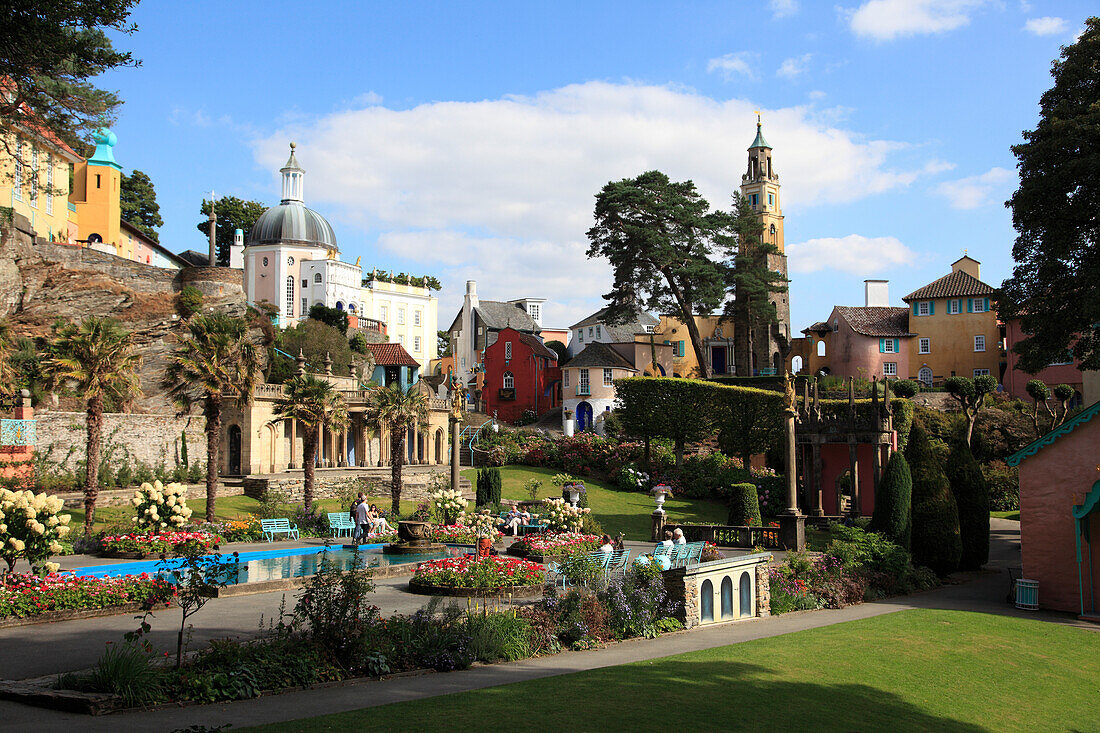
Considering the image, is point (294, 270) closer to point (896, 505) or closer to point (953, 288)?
point (953, 288)

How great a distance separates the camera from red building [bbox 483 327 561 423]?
71.9 m

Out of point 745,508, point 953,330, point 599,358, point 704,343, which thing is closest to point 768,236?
point 704,343

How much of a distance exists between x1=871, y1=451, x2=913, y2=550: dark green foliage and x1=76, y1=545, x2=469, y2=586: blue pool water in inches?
478

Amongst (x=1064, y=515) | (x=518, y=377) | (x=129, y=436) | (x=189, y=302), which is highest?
(x=189, y=302)

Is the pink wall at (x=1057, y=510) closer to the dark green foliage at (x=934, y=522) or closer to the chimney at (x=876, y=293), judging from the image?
the dark green foliage at (x=934, y=522)

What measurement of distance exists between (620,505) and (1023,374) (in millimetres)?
32283

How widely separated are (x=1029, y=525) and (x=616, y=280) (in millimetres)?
40094

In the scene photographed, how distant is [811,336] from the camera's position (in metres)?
75.0

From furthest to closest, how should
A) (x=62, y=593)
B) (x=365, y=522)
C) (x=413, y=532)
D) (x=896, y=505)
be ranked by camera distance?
1. (x=365, y=522)
2. (x=413, y=532)
3. (x=896, y=505)
4. (x=62, y=593)

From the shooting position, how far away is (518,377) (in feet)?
239

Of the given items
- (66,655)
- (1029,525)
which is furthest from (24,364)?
(1029,525)

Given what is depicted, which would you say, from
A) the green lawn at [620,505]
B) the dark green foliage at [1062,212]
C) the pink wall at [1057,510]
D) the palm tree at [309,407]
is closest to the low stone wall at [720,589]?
the pink wall at [1057,510]

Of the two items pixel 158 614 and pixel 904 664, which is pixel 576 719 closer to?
pixel 904 664

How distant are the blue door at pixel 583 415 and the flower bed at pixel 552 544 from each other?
3754cm
